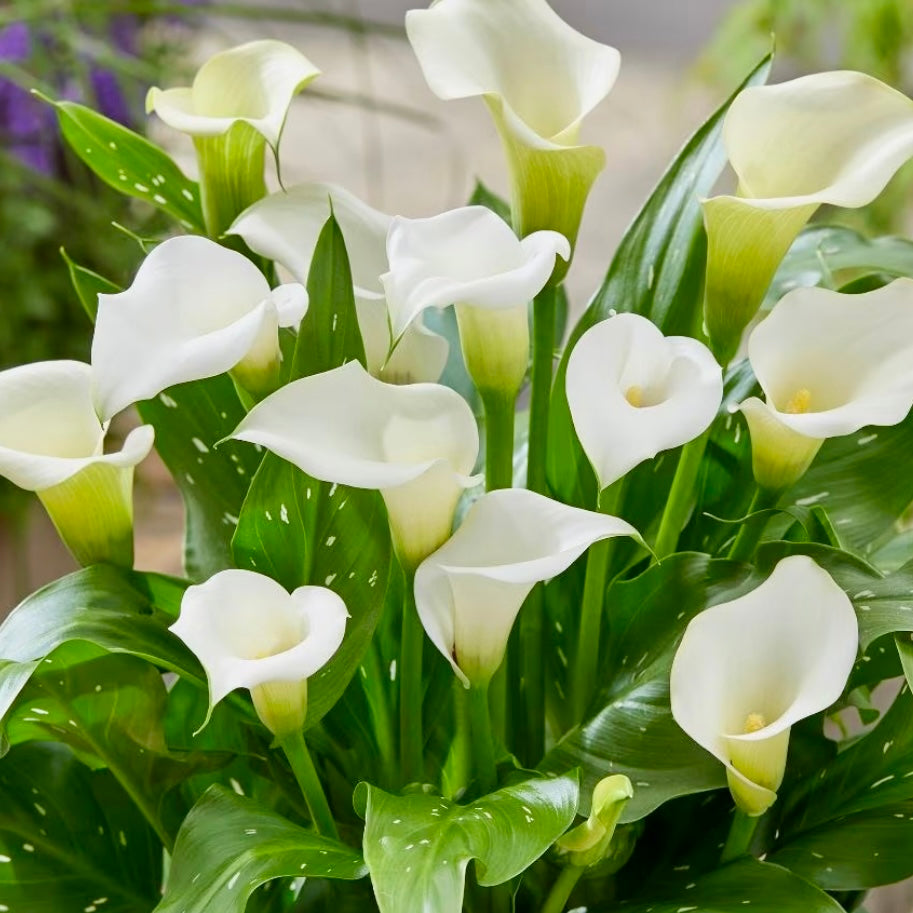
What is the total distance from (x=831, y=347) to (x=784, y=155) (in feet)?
→ 0.21

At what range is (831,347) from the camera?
411mm

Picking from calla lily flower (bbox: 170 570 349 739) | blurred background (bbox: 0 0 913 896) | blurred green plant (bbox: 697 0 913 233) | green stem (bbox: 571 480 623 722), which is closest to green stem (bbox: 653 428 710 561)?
green stem (bbox: 571 480 623 722)

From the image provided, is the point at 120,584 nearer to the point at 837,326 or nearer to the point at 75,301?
the point at 837,326

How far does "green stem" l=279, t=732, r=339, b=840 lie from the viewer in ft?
1.31

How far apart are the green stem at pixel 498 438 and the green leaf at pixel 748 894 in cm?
14

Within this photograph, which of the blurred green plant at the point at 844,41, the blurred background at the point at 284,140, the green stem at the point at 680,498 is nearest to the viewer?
the green stem at the point at 680,498

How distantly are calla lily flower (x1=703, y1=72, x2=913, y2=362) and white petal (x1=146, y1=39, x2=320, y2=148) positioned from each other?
158 mm

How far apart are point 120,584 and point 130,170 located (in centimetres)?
18

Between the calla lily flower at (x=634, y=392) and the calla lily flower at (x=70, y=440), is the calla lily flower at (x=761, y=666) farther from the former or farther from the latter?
the calla lily flower at (x=70, y=440)

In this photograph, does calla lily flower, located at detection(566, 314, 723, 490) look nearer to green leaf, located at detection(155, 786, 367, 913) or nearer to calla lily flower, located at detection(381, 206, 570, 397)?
calla lily flower, located at detection(381, 206, 570, 397)

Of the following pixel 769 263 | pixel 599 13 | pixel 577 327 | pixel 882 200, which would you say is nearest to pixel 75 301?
pixel 882 200

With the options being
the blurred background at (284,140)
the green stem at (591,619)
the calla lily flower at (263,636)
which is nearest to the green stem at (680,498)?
the green stem at (591,619)

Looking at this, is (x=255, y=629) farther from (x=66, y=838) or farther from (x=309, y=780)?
(x=66, y=838)

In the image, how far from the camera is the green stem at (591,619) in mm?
434
